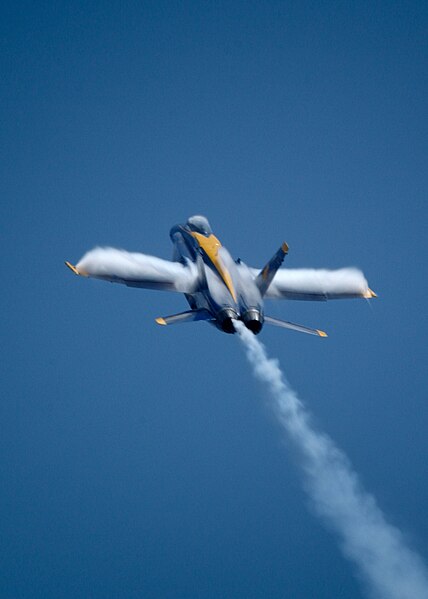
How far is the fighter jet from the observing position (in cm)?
4184

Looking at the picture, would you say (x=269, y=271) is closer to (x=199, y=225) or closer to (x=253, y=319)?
(x=253, y=319)

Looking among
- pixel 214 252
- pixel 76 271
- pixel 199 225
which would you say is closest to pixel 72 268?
pixel 76 271

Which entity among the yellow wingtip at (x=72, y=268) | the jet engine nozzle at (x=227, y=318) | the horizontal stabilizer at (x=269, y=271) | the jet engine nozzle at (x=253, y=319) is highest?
the horizontal stabilizer at (x=269, y=271)

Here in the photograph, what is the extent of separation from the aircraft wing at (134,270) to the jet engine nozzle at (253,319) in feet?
14.1

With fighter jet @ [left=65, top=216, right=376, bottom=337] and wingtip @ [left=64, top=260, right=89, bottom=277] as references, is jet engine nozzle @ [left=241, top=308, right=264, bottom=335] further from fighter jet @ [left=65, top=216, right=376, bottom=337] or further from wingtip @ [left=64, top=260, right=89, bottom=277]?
wingtip @ [left=64, top=260, right=89, bottom=277]

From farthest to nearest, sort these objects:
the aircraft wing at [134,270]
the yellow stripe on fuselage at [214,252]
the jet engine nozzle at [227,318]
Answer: the aircraft wing at [134,270]
the yellow stripe on fuselage at [214,252]
the jet engine nozzle at [227,318]

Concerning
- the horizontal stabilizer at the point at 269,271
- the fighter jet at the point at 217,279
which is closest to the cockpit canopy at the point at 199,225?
the fighter jet at the point at 217,279

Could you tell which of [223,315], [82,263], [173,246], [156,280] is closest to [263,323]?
[223,315]

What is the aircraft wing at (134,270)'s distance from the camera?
144 ft

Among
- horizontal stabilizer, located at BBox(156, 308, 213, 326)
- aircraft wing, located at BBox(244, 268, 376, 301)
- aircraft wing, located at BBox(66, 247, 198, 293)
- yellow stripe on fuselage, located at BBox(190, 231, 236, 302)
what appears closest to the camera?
horizontal stabilizer, located at BBox(156, 308, 213, 326)

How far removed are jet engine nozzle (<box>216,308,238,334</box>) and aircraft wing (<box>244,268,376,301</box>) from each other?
262 inches

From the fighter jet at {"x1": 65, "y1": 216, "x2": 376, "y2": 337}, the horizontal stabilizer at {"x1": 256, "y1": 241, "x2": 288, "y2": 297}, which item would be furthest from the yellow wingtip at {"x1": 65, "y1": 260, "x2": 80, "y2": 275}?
the horizontal stabilizer at {"x1": 256, "y1": 241, "x2": 288, "y2": 297}

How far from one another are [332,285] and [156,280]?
1003 centimetres

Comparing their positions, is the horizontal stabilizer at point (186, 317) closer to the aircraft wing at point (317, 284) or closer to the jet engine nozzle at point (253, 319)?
the jet engine nozzle at point (253, 319)
